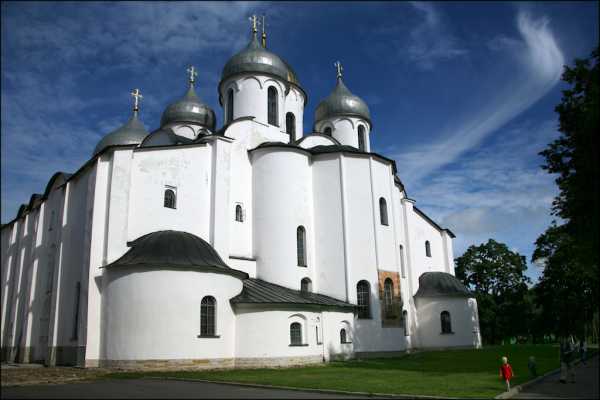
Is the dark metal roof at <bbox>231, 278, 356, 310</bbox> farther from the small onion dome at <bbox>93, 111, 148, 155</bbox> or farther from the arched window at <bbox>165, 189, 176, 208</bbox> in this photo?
the small onion dome at <bbox>93, 111, 148, 155</bbox>

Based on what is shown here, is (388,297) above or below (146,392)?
above

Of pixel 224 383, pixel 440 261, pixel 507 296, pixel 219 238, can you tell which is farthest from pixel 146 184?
pixel 507 296

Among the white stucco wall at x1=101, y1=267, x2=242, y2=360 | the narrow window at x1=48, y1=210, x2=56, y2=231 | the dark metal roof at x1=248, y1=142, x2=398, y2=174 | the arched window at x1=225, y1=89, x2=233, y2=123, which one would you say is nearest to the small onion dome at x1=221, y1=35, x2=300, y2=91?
the arched window at x1=225, y1=89, x2=233, y2=123

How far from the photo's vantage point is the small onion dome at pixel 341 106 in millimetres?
34000

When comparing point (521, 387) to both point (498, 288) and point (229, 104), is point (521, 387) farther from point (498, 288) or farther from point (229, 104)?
point (498, 288)

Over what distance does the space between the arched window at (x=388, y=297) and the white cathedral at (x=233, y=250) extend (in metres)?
0.06

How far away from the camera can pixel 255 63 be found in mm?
29469

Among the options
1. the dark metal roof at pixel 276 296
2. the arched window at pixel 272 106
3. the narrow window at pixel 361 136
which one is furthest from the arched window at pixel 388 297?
the narrow window at pixel 361 136

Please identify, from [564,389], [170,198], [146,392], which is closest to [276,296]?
[170,198]

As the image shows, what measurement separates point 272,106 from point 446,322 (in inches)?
684

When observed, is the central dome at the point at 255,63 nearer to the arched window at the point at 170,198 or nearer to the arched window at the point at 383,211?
the arched window at the point at 383,211

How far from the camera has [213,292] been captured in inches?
769

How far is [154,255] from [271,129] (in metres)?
12.0

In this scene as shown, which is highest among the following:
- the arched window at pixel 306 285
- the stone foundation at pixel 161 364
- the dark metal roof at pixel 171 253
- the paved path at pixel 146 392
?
the dark metal roof at pixel 171 253
